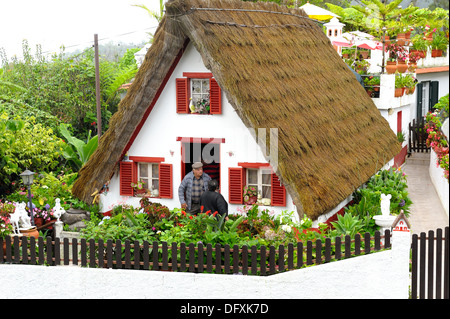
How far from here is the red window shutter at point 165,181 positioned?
15.3 metres

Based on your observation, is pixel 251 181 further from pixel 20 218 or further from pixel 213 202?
pixel 20 218

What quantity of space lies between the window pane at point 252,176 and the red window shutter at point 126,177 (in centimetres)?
269

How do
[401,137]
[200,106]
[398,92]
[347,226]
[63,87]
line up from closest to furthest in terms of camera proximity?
1. [347,226]
2. [200,106]
3. [398,92]
4. [401,137]
5. [63,87]

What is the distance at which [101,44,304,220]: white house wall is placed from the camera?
14.6 meters

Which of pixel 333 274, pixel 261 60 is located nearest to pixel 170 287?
pixel 333 274

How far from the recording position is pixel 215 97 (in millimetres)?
14656

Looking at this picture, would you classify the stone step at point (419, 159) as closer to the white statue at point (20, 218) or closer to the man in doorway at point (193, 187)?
the man in doorway at point (193, 187)

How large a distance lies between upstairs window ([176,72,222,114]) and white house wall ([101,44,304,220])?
0.11m

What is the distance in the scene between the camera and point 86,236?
43.9 feet

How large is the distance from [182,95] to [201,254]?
4.08 metres

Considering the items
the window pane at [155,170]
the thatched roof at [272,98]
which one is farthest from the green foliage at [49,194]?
the window pane at [155,170]

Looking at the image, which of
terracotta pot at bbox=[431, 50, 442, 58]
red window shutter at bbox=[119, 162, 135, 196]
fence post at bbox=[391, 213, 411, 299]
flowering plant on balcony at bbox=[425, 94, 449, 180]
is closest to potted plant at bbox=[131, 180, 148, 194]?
red window shutter at bbox=[119, 162, 135, 196]

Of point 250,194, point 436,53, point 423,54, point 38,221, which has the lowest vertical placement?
point 38,221

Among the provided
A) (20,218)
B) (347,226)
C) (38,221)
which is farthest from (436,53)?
(20,218)
